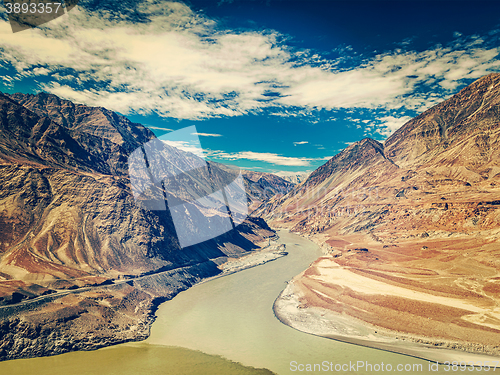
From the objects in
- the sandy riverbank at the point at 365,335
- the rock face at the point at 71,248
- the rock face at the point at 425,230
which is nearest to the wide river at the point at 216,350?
the sandy riverbank at the point at 365,335

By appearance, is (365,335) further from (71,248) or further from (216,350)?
(71,248)

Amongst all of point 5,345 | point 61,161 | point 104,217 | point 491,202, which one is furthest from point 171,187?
point 491,202

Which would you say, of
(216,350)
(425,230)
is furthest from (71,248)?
(425,230)

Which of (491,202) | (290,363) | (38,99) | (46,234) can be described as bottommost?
(290,363)

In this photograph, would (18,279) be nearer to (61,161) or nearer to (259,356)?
(259,356)

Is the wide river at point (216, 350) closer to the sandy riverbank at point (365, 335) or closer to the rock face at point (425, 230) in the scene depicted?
the sandy riverbank at point (365, 335)

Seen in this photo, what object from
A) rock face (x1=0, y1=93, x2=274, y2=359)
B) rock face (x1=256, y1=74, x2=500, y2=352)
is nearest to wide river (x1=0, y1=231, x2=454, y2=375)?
rock face (x1=0, y1=93, x2=274, y2=359)
